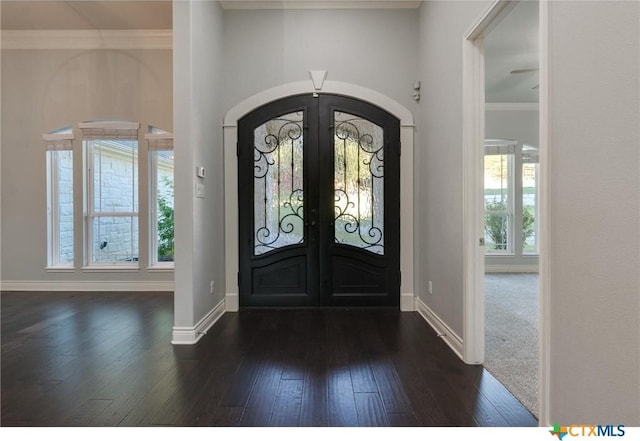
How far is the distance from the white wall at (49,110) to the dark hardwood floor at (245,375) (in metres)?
1.41

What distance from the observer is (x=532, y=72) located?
5012mm

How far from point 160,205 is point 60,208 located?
1.37 m

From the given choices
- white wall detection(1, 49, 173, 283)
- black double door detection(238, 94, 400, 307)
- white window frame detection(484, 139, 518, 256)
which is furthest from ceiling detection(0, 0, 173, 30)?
white window frame detection(484, 139, 518, 256)

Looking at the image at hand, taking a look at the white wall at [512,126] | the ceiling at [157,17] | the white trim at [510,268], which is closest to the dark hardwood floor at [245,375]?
the ceiling at [157,17]

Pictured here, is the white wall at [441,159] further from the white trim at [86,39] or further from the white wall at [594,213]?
the white trim at [86,39]

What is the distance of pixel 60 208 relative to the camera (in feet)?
16.4

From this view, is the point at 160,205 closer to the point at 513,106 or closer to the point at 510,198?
the point at 510,198

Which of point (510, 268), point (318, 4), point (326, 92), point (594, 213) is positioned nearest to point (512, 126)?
point (510, 268)

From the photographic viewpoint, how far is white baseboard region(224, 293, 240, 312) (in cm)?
406

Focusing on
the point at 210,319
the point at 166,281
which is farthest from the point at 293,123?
the point at 166,281

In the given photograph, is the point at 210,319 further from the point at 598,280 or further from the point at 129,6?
the point at 129,6

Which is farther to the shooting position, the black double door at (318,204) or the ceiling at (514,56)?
the black double door at (318,204)

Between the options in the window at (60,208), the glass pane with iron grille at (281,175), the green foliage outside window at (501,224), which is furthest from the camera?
the green foliage outside window at (501,224)

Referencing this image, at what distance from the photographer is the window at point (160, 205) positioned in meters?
4.90
